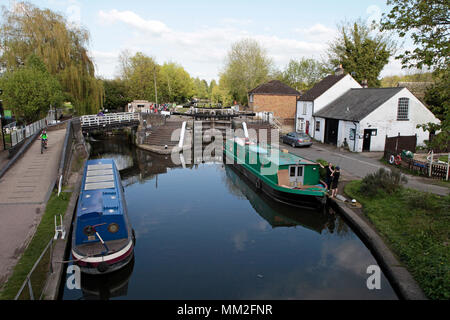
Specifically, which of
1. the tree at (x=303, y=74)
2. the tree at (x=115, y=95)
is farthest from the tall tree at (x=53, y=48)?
the tree at (x=303, y=74)

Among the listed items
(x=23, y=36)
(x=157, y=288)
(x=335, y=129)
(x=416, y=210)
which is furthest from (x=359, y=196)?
(x=23, y=36)

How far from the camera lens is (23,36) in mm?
29438

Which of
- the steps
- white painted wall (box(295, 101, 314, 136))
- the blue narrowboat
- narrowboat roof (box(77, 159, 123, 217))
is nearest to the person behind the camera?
the blue narrowboat

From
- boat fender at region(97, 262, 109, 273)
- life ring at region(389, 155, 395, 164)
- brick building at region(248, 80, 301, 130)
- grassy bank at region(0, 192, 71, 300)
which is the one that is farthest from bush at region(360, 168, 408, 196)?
brick building at region(248, 80, 301, 130)

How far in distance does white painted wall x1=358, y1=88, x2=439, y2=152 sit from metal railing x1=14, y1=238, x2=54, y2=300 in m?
22.0

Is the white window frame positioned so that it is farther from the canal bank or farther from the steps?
the steps

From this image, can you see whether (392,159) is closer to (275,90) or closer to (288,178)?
(288,178)

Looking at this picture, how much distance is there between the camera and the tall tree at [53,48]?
94.9ft

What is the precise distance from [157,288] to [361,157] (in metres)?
18.3

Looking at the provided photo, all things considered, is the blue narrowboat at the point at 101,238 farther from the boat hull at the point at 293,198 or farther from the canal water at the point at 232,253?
the boat hull at the point at 293,198

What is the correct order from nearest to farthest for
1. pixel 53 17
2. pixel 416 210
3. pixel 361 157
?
pixel 416 210, pixel 361 157, pixel 53 17

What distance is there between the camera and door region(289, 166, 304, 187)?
1580 cm

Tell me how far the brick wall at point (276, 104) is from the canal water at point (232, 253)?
887 inches

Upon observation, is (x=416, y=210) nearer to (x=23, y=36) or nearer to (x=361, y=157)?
(x=361, y=157)
